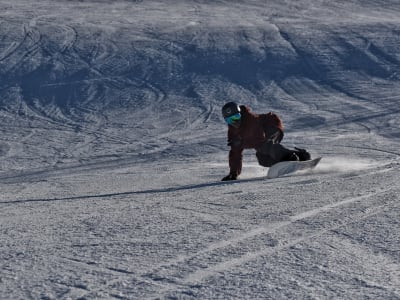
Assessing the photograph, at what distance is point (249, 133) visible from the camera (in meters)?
9.97

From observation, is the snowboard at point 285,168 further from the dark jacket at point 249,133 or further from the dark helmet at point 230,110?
the dark helmet at point 230,110

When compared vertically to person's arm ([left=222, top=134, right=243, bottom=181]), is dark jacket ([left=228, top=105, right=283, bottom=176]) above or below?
above

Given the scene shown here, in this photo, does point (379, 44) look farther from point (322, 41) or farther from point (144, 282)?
point (144, 282)

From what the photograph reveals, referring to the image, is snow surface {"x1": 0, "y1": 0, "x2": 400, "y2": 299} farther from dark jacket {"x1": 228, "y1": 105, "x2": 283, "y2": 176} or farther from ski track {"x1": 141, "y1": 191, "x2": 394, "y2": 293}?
dark jacket {"x1": 228, "y1": 105, "x2": 283, "y2": 176}

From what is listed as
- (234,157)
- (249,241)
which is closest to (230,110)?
(234,157)

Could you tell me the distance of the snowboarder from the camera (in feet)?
32.5

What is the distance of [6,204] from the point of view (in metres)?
8.10

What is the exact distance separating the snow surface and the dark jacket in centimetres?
63

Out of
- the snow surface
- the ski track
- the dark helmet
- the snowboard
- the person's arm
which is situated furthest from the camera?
the person's arm

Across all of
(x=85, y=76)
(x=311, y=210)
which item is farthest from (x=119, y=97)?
(x=311, y=210)

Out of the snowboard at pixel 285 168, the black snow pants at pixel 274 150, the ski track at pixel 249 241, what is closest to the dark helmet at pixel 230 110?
the black snow pants at pixel 274 150

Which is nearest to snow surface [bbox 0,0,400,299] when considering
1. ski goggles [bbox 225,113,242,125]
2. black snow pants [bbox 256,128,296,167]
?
black snow pants [bbox 256,128,296,167]

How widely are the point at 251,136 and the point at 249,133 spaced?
5 centimetres

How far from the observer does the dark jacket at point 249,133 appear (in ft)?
32.6
